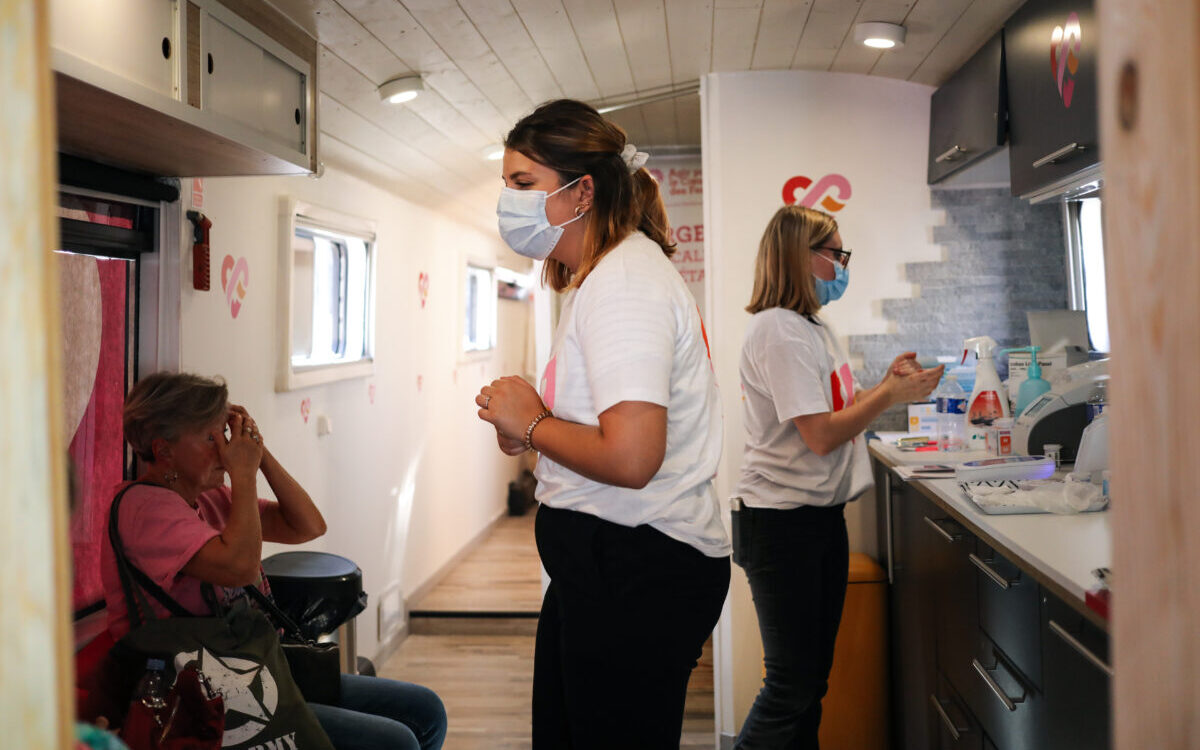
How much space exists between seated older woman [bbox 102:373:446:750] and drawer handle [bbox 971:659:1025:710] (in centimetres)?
112

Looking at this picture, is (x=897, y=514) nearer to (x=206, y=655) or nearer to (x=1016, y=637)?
(x=1016, y=637)

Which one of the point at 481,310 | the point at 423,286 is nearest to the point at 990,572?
the point at 423,286

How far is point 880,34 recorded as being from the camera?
2668 millimetres

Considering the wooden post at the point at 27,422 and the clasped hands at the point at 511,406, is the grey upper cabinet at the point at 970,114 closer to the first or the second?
the clasped hands at the point at 511,406

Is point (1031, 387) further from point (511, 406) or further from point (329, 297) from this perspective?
point (329, 297)

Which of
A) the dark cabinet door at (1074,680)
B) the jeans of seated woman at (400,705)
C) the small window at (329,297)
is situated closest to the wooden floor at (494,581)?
the small window at (329,297)

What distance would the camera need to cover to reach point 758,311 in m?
2.18

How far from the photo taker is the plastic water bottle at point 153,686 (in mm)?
1492

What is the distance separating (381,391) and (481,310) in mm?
2445

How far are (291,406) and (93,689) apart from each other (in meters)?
1.71

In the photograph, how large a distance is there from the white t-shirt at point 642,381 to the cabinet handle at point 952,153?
5.93 feet

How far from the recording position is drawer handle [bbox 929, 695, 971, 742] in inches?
78.3

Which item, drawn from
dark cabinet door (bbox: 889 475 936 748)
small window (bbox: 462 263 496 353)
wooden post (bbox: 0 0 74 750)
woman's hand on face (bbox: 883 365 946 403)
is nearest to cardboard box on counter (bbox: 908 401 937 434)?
dark cabinet door (bbox: 889 475 936 748)

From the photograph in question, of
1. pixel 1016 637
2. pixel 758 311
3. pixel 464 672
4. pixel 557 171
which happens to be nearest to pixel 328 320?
pixel 464 672
